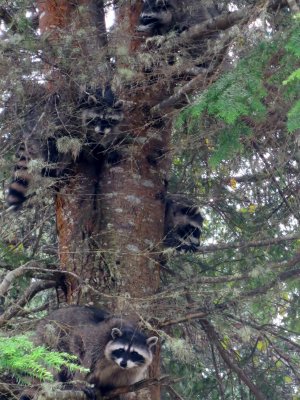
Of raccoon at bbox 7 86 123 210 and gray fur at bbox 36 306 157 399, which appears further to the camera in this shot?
raccoon at bbox 7 86 123 210

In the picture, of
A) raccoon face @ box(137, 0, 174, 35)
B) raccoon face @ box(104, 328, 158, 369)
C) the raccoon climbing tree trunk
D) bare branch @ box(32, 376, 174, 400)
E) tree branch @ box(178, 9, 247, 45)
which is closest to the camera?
bare branch @ box(32, 376, 174, 400)

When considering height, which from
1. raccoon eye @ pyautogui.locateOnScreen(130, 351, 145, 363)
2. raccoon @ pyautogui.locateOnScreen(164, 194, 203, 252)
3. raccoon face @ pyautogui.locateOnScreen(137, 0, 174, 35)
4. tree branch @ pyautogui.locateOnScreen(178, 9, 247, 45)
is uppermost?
raccoon face @ pyautogui.locateOnScreen(137, 0, 174, 35)

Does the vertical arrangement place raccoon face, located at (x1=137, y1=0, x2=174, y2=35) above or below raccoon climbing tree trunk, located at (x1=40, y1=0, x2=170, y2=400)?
above

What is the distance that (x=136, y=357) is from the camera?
604 cm

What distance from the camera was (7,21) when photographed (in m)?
7.73

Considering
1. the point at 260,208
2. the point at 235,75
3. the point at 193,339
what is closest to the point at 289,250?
A: the point at 260,208

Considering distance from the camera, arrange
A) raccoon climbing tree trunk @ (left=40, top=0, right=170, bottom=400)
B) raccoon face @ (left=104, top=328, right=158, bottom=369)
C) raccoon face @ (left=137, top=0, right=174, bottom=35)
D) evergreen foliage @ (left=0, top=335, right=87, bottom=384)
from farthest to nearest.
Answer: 1. raccoon face @ (left=137, top=0, right=174, bottom=35)
2. raccoon climbing tree trunk @ (left=40, top=0, right=170, bottom=400)
3. raccoon face @ (left=104, top=328, right=158, bottom=369)
4. evergreen foliage @ (left=0, top=335, right=87, bottom=384)

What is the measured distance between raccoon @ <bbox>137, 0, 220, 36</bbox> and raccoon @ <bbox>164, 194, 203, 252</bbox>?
5.60ft

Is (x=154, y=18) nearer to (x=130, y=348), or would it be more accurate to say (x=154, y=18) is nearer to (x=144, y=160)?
(x=144, y=160)

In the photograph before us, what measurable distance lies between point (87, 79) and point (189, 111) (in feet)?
4.80

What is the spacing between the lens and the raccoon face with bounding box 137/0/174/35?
305 inches

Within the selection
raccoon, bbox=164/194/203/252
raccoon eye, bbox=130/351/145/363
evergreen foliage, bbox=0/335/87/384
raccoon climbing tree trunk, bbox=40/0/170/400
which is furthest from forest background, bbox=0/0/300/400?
evergreen foliage, bbox=0/335/87/384

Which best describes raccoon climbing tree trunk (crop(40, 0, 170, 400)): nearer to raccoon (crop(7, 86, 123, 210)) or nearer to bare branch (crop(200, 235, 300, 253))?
raccoon (crop(7, 86, 123, 210))

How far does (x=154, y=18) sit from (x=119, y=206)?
2236mm
